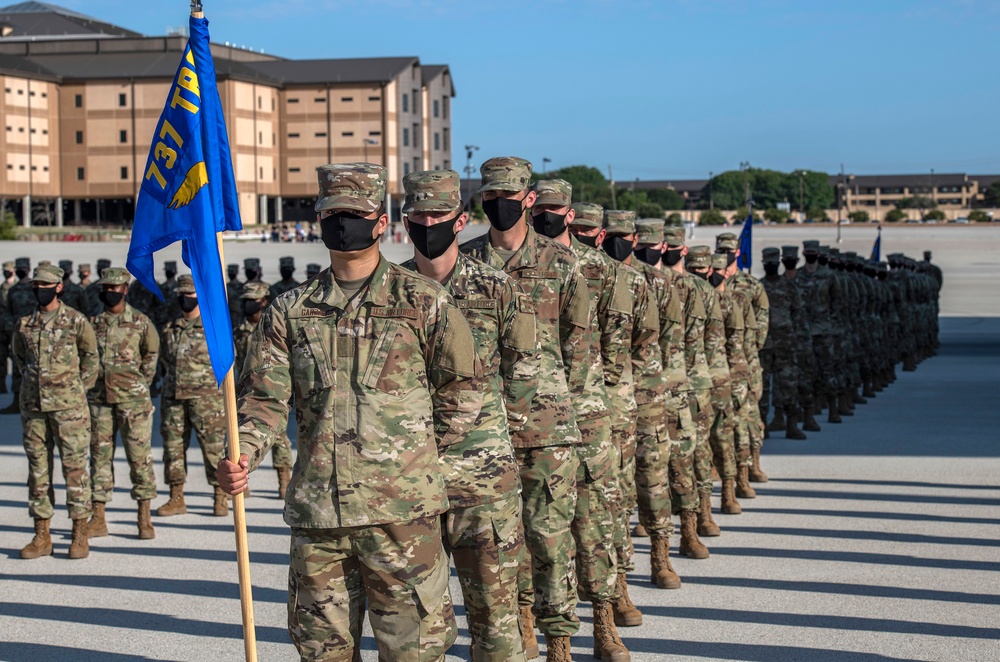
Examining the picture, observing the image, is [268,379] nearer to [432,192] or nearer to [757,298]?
[432,192]

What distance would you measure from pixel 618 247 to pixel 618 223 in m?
0.15

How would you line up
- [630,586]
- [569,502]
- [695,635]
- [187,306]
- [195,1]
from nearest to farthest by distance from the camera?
[195,1]
[569,502]
[695,635]
[630,586]
[187,306]

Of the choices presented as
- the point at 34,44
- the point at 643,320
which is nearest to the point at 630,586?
the point at 643,320

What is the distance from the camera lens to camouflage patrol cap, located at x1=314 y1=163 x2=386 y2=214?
5074 millimetres

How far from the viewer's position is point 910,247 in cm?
7675

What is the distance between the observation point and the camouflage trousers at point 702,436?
398 inches

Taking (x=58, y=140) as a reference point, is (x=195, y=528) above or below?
below

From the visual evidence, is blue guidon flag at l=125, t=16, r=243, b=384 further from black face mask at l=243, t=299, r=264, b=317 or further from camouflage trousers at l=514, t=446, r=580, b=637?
black face mask at l=243, t=299, r=264, b=317

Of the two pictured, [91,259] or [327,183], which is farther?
[91,259]

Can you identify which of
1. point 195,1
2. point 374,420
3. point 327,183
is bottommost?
point 374,420

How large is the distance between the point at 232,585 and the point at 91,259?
50.1 m

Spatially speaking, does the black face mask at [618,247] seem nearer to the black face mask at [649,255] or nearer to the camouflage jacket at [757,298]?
the black face mask at [649,255]

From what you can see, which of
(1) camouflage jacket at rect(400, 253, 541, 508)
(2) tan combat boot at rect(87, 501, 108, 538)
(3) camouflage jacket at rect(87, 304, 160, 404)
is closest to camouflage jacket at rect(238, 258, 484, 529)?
(1) camouflage jacket at rect(400, 253, 541, 508)

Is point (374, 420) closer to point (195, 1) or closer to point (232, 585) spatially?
point (195, 1)
